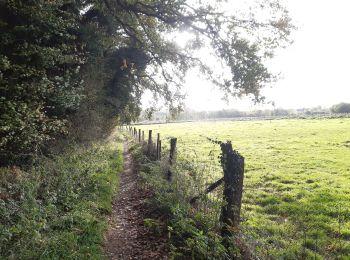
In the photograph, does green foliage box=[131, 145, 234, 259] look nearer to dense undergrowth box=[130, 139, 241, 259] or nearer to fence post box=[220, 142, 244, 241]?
dense undergrowth box=[130, 139, 241, 259]

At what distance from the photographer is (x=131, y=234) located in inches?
341

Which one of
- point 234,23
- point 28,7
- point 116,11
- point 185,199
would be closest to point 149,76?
point 116,11

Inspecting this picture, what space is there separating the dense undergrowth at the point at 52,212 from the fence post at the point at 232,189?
8.93 feet

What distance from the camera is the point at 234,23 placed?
17688 millimetres

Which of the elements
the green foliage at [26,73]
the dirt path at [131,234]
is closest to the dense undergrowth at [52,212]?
the dirt path at [131,234]

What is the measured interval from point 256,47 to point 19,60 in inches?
463

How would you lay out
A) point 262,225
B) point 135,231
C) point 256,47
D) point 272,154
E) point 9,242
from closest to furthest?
point 9,242 → point 135,231 → point 262,225 → point 256,47 → point 272,154

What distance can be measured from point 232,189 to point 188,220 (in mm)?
1448

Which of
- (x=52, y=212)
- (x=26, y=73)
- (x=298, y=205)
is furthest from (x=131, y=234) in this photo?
(x=298, y=205)

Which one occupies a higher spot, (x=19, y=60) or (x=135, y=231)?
(x=19, y=60)

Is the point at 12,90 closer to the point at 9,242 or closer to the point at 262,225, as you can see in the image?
the point at 9,242

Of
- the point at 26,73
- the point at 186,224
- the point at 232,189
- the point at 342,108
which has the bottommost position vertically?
the point at 186,224

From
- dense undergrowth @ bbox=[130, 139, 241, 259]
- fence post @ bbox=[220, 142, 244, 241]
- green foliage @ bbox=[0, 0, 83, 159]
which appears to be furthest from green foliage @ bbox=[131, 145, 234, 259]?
green foliage @ bbox=[0, 0, 83, 159]

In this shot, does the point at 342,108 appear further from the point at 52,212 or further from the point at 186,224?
the point at 52,212
